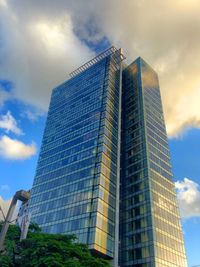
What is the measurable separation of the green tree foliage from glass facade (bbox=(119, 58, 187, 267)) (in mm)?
34522

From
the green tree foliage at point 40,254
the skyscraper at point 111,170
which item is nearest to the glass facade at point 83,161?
the skyscraper at point 111,170

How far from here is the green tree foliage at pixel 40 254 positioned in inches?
1375

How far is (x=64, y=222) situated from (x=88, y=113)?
38.7 m

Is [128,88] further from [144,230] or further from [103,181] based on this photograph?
[144,230]

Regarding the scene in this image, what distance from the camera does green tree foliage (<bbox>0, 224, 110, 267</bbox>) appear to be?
34.9 meters

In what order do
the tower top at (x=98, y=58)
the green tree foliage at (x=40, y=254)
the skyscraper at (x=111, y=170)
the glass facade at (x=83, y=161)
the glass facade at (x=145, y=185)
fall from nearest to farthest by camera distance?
the green tree foliage at (x=40, y=254) < the glass facade at (x=83, y=161) < the skyscraper at (x=111, y=170) < the glass facade at (x=145, y=185) < the tower top at (x=98, y=58)

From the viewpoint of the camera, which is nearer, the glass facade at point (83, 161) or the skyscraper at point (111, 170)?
the glass facade at point (83, 161)

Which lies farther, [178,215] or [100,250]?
[178,215]

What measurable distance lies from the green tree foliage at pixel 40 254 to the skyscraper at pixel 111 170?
2532 cm

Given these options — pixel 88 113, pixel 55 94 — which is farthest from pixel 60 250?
pixel 55 94

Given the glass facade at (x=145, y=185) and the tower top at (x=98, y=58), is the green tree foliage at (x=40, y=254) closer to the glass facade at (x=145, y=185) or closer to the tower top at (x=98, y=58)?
the glass facade at (x=145, y=185)

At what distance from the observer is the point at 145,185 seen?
82.9 m

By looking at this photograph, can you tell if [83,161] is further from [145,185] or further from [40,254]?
[40,254]

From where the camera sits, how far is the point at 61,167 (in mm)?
90562
